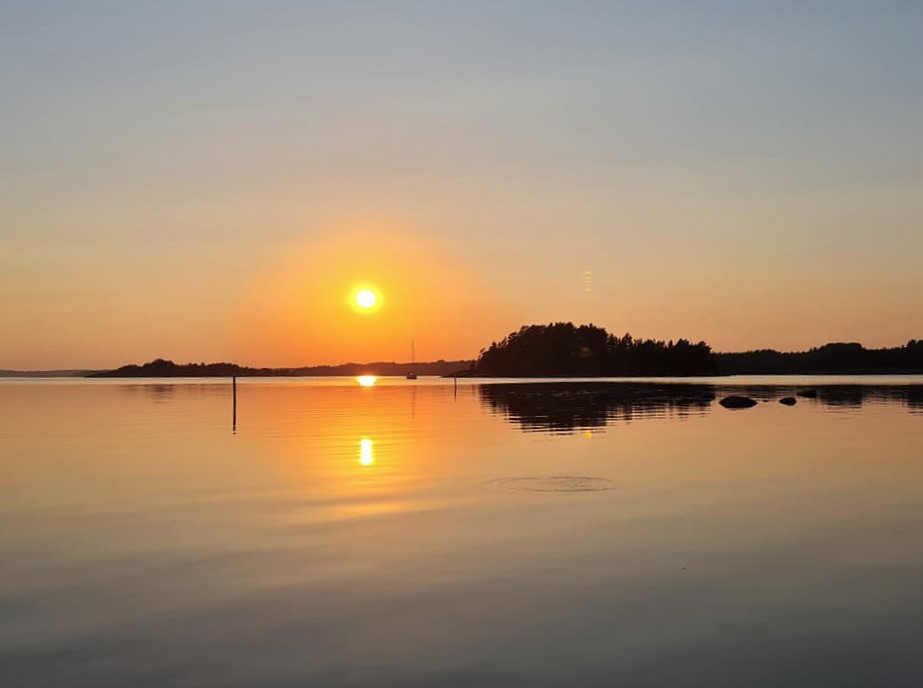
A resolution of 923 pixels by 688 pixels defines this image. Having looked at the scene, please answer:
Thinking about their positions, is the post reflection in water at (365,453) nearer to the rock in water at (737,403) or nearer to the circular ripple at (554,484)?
the circular ripple at (554,484)

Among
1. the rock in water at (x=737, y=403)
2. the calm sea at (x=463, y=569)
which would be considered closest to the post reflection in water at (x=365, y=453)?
the calm sea at (x=463, y=569)

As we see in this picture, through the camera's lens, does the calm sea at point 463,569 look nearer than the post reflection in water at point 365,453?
Yes

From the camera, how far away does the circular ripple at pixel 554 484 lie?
95.6ft

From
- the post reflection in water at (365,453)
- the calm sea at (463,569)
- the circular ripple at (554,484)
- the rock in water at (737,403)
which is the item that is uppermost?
the rock in water at (737,403)

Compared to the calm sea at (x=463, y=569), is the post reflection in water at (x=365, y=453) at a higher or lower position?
higher

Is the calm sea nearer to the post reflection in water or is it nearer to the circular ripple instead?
the circular ripple

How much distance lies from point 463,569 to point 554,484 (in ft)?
42.2

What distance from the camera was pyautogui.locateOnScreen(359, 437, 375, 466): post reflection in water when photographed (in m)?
37.8

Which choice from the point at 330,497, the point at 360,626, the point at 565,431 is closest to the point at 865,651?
the point at 360,626

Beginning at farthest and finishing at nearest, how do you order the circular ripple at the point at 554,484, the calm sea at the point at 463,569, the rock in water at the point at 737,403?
the rock in water at the point at 737,403 → the circular ripple at the point at 554,484 → the calm sea at the point at 463,569

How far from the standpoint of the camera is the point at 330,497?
1087 inches

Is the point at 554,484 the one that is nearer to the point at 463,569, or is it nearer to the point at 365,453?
the point at 463,569

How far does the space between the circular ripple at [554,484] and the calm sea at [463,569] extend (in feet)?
0.35

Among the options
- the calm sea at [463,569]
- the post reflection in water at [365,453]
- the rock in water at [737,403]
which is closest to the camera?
the calm sea at [463,569]
